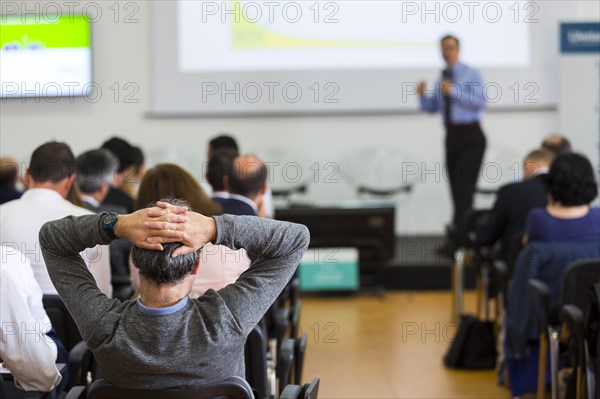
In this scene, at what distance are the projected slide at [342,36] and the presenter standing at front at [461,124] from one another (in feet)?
3.19

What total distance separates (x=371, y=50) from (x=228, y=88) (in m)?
1.38

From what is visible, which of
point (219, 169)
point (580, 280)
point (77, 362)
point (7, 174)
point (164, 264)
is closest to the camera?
point (164, 264)

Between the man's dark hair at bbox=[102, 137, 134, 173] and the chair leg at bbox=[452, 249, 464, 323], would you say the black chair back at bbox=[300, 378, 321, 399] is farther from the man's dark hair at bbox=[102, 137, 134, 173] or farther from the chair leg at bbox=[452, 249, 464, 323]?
the man's dark hair at bbox=[102, 137, 134, 173]

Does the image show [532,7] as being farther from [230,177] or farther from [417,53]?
[230,177]

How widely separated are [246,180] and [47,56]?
4484 millimetres

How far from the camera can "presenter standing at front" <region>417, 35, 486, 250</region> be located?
7379mm

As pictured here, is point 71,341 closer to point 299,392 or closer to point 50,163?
point 50,163

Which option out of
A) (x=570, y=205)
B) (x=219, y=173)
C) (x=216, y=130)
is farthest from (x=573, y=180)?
(x=216, y=130)

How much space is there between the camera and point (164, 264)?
6.55 ft

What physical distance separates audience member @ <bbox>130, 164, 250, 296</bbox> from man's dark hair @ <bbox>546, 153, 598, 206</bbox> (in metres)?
1.58

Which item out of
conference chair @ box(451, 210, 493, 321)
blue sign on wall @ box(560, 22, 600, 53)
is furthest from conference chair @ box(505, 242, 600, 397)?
blue sign on wall @ box(560, 22, 600, 53)

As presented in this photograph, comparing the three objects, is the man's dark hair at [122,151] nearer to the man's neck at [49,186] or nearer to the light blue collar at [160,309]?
the man's neck at [49,186]

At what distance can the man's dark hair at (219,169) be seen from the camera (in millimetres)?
4625

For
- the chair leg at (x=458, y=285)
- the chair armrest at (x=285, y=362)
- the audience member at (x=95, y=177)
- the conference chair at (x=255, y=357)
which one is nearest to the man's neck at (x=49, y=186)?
the audience member at (x=95, y=177)
